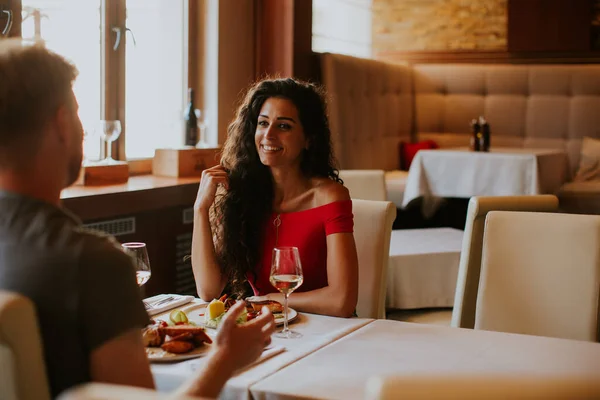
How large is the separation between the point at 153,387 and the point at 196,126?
10.7 ft

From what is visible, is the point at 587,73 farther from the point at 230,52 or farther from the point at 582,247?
the point at 582,247

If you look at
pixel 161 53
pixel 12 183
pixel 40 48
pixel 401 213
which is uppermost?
pixel 161 53

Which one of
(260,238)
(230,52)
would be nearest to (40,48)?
(260,238)

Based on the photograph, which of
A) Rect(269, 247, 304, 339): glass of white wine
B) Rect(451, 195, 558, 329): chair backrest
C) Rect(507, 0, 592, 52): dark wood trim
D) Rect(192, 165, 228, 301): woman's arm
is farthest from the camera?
Rect(507, 0, 592, 52): dark wood trim

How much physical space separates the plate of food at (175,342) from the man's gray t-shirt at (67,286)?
52cm

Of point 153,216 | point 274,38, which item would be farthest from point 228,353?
point 274,38

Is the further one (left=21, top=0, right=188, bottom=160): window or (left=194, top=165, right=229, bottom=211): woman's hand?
(left=21, top=0, right=188, bottom=160): window

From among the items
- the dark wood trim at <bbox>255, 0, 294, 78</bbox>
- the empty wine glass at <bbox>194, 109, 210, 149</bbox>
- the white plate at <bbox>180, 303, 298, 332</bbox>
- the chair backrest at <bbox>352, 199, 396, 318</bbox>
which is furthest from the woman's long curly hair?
the dark wood trim at <bbox>255, 0, 294, 78</bbox>

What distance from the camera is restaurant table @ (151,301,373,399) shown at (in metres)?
1.50

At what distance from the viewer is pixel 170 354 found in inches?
65.6

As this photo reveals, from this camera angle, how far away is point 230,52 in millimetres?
4738

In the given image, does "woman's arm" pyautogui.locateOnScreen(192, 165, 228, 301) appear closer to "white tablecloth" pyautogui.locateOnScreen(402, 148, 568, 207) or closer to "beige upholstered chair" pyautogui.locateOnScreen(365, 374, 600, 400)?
"beige upholstered chair" pyautogui.locateOnScreen(365, 374, 600, 400)

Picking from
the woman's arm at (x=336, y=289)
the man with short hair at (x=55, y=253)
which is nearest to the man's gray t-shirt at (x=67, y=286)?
the man with short hair at (x=55, y=253)

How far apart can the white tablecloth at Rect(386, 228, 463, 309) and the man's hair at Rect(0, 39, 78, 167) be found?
264 cm
